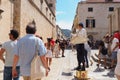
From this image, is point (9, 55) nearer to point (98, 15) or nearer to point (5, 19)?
point (5, 19)

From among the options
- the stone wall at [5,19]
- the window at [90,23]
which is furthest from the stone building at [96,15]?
the stone wall at [5,19]

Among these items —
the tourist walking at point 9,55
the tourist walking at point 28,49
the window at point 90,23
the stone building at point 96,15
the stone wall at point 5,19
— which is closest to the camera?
the tourist walking at point 28,49

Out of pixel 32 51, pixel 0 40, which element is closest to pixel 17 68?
pixel 32 51

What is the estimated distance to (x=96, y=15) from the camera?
60.1 metres

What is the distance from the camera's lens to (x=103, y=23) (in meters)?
59.8

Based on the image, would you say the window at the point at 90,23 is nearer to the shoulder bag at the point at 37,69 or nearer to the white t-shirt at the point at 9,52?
the white t-shirt at the point at 9,52

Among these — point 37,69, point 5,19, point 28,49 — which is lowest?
point 37,69

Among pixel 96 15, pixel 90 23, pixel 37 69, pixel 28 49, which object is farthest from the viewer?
pixel 96 15

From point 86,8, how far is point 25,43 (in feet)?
180

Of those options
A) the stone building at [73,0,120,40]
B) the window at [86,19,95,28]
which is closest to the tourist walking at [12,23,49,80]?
the window at [86,19,95,28]

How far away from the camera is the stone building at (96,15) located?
59625mm

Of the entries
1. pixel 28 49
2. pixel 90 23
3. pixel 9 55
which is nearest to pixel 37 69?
pixel 28 49

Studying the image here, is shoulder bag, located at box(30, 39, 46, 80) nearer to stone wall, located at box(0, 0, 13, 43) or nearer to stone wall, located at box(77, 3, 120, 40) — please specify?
stone wall, located at box(0, 0, 13, 43)

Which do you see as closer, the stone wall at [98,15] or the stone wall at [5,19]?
the stone wall at [5,19]
